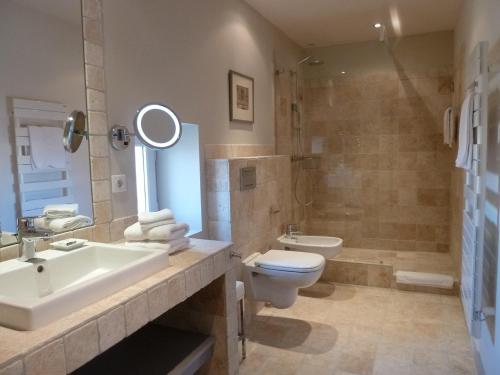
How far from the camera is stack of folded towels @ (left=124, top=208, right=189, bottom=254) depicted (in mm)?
1771

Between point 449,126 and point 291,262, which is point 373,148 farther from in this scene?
point 291,262

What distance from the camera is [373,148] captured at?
4.45m

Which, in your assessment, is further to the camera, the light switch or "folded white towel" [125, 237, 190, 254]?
the light switch

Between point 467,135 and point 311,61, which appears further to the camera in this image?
point 311,61

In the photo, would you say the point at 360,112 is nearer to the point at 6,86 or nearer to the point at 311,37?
the point at 311,37

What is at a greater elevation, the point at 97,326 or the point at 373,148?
the point at 373,148

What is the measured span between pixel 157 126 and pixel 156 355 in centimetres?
116

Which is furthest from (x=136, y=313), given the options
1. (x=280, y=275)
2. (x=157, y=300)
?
(x=280, y=275)

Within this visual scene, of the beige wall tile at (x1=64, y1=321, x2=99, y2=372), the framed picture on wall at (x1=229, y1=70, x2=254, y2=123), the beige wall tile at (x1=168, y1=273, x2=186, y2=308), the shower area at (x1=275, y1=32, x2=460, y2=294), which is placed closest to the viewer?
the beige wall tile at (x1=64, y1=321, x2=99, y2=372)

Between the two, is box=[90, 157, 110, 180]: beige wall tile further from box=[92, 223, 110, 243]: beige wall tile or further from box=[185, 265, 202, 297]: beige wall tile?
box=[185, 265, 202, 297]: beige wall tile

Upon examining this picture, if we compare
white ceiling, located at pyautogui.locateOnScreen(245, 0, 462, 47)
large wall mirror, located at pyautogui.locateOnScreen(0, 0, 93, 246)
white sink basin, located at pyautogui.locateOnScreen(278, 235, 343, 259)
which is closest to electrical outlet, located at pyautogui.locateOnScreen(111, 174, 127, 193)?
large wall mirror, located at pyautogui.locateOnScreen(0, 0, 93, 246)

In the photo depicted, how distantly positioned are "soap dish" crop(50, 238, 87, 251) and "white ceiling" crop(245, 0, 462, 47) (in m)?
2.37

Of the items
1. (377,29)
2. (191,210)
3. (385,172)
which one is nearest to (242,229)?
(191,210)

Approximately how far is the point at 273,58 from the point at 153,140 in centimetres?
201
